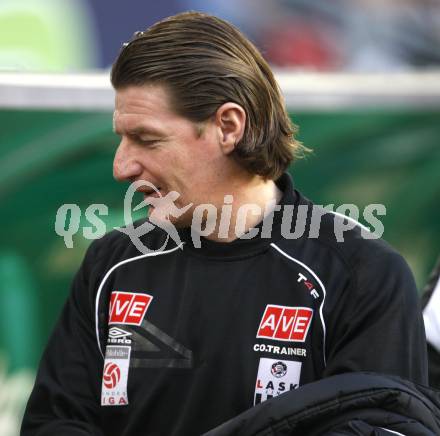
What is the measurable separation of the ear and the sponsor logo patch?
15.9 inches

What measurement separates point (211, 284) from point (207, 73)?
498 mm

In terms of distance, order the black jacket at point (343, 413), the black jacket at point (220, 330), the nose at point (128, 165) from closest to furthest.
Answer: the black jacket at point (343, 413), the black jacket at point (220, 330), the nose at point (128, 165)

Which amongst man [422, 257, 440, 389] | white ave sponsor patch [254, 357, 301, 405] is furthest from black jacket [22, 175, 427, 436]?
man [422, 257, 440, 389]

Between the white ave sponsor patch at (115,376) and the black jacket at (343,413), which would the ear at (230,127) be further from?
the black jacket at (343,413)

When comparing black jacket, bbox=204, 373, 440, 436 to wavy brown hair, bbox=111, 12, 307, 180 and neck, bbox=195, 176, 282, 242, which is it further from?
wavy brown hair, bbox=111, 12, 307, 180

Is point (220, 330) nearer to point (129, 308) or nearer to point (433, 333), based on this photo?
point (129, 308)

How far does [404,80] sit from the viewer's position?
5.18m

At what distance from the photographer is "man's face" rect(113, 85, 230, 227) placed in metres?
2.46

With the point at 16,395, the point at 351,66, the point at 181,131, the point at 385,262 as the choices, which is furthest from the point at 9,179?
the point at 385,262

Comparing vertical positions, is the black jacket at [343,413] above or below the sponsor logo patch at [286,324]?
below

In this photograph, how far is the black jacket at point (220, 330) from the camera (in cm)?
238

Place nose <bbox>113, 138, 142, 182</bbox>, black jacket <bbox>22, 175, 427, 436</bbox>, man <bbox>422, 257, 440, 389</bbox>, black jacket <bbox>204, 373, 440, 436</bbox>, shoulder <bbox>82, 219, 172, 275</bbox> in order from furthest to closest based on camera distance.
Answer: man <bbox>422, 257, 440, 389</bbox>
shoulder <bbox>82, 219, 172, 275</bbox>
nose <bbox>113, 138, 142, 182</bbox>
black jacket <bbox>22, 175, 427, 436</bbox>
black jacket <bbox>204, 373, 440, 436</bbox>

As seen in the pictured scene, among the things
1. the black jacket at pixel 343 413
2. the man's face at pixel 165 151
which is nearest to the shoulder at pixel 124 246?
the man's face at pixel 165 151

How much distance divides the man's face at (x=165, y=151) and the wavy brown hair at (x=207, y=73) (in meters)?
0.03
